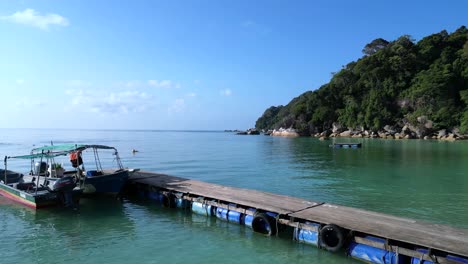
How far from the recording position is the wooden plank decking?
32.1 feet

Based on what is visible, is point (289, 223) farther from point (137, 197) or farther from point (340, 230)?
point (137, 197)

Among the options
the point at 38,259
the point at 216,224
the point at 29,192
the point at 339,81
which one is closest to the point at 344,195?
the point at 216,224

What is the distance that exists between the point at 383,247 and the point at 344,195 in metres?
11.8

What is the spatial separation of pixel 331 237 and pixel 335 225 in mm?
483

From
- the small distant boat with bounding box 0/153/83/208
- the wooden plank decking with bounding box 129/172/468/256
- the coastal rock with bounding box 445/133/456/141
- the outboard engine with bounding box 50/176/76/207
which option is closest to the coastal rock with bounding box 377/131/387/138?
the coastal rock with bounding box 445/133/456/141

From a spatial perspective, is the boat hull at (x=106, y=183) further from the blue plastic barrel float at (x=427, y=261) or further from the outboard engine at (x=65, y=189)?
the blue plastic barrel float at (x=427, y=261)

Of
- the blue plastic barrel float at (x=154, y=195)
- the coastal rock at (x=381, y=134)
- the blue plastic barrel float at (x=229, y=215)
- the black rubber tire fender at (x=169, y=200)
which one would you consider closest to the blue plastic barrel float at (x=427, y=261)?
the blue plastic barrel float at (x=229, y=215)

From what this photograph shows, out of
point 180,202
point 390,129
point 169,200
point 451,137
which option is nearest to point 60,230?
point 169,200

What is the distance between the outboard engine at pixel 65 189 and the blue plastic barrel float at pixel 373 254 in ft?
Answer: 45.7

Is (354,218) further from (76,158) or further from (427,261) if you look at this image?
(76,158)

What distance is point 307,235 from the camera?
1231cm

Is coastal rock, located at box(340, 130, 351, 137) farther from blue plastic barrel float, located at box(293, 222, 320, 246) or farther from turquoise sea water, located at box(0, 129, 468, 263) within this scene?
blue plastic barrel float, located at box(293, 222, 320, 246)

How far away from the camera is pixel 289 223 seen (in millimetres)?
12844

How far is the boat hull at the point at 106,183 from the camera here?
19438 millimetres
